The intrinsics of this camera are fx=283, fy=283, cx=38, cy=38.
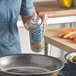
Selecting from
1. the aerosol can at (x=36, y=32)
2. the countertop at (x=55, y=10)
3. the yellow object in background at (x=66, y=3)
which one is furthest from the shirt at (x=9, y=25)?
the yellow object in background at (x=66, y=3)

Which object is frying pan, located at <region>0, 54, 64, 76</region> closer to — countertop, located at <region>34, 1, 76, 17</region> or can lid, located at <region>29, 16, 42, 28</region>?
can lid, located at <region>29, 16, 42, 28</region>

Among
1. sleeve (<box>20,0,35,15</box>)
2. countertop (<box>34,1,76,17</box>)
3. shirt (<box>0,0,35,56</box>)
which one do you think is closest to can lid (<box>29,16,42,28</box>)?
shirt (<box>0,0,35,56</box>)

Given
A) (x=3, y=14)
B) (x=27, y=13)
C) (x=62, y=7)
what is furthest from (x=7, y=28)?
(x=62, y=7)

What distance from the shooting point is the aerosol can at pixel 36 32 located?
5.52ft

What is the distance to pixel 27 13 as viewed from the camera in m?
2.18

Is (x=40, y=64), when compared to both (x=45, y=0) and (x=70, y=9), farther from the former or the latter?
(x=45, y=0)

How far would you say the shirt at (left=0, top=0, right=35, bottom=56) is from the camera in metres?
1.95

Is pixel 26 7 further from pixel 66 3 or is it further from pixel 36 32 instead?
pixel 66 3

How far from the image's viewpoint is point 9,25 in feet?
6.57

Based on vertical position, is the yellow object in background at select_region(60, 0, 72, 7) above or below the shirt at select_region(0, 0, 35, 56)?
below

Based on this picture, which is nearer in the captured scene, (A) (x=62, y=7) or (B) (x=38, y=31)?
(B) (x=38, y=31)

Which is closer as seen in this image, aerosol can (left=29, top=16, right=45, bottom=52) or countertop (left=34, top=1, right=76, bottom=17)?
aerosol can (left=29, top=16, right=45, bottom=52)

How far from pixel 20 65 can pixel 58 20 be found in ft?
7.08

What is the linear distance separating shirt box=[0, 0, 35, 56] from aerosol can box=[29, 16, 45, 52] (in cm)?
29
